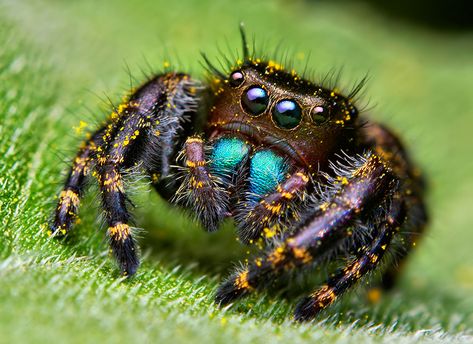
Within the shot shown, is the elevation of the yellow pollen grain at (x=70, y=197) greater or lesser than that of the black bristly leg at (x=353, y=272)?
lesser

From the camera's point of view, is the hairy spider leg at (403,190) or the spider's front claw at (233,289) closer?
the spider's front claw at (233,289)

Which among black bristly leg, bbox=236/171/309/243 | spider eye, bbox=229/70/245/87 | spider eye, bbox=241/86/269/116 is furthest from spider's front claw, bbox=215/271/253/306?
spider eye, bbox=229/70/245/87

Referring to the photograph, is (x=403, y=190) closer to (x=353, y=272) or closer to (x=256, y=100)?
(x=353, y=272)

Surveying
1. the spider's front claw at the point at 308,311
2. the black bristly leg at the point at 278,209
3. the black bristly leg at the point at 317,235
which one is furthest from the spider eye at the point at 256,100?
the spider's front claw at the point at 308,311

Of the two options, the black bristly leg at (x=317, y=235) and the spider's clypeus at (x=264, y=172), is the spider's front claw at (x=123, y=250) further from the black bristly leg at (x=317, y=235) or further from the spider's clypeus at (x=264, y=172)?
the black bristly leg at (x=317, y=235)

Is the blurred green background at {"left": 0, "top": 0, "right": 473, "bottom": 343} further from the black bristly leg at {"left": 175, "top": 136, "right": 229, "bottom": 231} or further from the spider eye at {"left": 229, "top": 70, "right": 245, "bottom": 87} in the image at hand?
the spider eye at {"left": 229, "top": 70, "right": 245, "bottom": 87}

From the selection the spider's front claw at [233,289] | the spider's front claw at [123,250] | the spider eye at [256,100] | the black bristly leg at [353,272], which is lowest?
the spider's front claw at [123,250]
